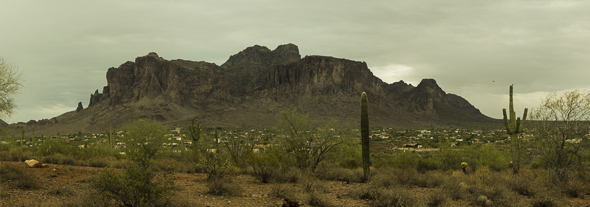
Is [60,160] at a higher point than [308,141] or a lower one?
lower

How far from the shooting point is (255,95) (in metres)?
144

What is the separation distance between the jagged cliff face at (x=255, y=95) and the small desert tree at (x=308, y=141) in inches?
3304

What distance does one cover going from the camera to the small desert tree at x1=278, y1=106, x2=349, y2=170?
18234mm

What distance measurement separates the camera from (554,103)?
51.0ft

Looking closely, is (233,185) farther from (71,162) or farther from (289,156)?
(71,162)

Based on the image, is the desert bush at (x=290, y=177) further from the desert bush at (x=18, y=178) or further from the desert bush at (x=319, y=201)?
the desert bush at (x=18, y=178)

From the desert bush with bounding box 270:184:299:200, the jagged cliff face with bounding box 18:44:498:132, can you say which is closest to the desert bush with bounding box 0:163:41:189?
the desert bush with bounding box 270:184:299:200

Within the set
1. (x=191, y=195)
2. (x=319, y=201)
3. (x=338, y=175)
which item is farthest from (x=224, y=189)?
(x=338, y=175)

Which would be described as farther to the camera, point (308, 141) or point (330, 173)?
point (308, 141)

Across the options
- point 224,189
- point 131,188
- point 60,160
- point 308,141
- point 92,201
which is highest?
point 308,141

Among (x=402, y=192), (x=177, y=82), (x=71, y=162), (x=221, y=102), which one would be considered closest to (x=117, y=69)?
(x=177, y=82)

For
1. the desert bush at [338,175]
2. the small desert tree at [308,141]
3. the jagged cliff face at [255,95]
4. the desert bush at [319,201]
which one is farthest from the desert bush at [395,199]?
the jagged cliff face at [255,95]

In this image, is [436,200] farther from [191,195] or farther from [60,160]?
[60,160]

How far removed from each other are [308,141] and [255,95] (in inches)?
4997
